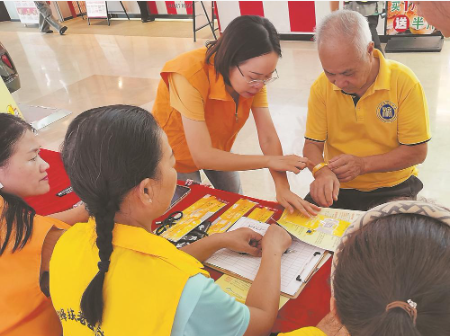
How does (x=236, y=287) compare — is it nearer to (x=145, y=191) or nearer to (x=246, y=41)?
(x=145, y=191)

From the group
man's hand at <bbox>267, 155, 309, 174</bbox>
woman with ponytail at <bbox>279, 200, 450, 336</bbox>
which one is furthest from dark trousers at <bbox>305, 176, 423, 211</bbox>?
woman with ponytail at <bbox>279, 200, 450, 336</bbox>

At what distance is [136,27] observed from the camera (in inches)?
329

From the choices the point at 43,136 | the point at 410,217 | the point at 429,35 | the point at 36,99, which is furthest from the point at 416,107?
the point at 36,99

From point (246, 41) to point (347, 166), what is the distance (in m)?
0.64

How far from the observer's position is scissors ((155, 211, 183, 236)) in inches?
55.5

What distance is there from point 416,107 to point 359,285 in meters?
1.14

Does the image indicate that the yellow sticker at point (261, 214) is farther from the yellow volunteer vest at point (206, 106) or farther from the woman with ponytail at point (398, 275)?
the woman with ponytail at point (398, 275)

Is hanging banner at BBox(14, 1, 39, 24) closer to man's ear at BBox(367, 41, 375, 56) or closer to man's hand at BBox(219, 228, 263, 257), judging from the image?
man's ear at BBox(367, 41, 375, 56)

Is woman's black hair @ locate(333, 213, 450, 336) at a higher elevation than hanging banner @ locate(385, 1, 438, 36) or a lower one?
higher

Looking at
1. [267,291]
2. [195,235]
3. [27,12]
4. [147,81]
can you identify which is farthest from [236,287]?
[27,12]

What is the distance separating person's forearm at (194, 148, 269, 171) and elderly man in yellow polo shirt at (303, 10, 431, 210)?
0.25 metres

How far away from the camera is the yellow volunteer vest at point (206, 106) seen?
1.54m

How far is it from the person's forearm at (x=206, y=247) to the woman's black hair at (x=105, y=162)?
42 cm

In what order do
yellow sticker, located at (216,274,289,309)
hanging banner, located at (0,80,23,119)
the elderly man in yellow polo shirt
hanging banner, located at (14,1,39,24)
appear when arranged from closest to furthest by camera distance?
yellow sticker, located at (216,274,289,309) → the elderly man in yellow polo shirt → hanging banner, located at (0,80,23,119) → hanging banner, located at (14,1,39,24)
